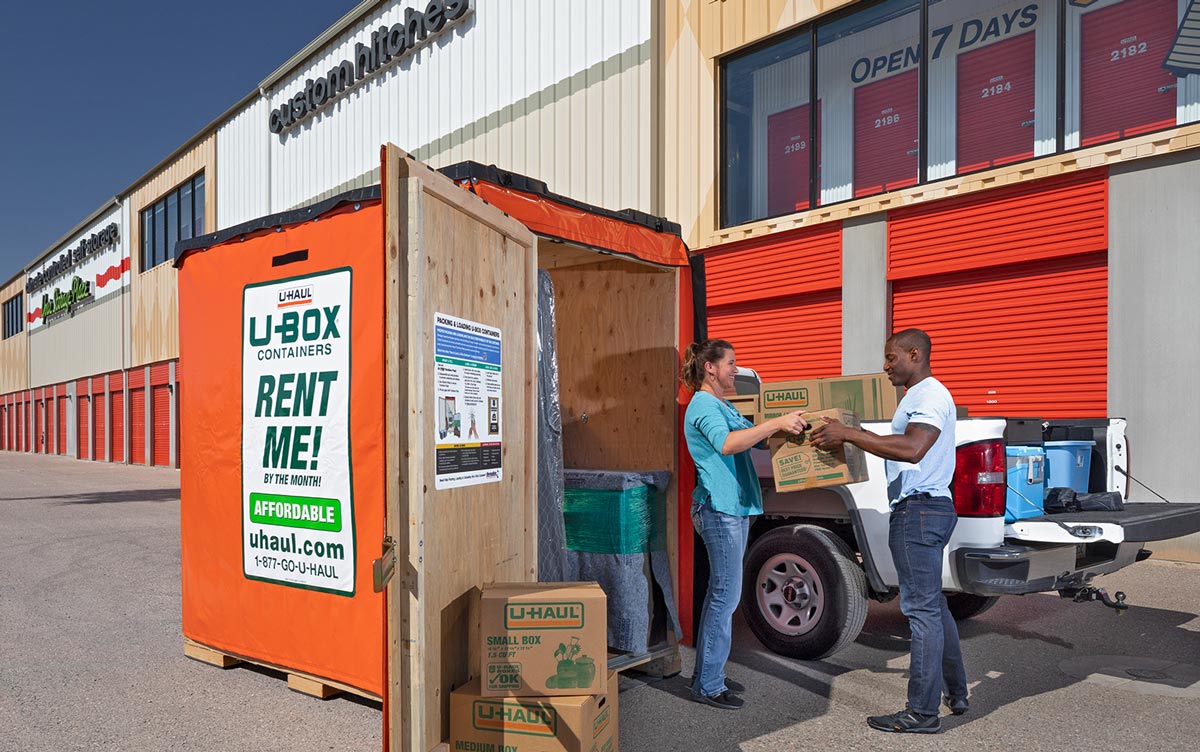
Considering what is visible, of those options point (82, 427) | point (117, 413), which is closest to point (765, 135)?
point (117, 413)

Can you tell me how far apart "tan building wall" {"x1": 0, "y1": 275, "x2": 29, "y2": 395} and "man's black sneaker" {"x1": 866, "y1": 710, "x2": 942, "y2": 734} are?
57.6m

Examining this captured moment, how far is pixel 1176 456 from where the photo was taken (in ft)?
30.1

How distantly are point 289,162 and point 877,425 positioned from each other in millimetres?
22043

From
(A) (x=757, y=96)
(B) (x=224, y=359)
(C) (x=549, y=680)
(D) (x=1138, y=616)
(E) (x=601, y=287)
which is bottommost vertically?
(D) (x=1138, y=616)

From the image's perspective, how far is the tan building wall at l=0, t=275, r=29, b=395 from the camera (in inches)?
Result: 2029

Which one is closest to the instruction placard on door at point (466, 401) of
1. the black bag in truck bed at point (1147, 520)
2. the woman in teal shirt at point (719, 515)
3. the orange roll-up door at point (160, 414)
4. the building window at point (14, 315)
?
the woman in teal shirt at point (719, 515)

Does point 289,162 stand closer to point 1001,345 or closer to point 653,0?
point 653,0

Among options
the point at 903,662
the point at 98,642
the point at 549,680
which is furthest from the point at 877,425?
the point at 98,642

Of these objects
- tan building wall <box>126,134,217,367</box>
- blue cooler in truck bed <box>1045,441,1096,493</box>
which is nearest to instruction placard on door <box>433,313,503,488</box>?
blue cooler in truck bed <box>1045,441,1096,493</box>

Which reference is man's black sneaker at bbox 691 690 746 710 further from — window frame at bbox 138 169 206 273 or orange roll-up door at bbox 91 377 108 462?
orange roll-up door at bbox 91 377 108 462

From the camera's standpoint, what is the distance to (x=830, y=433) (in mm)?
4426

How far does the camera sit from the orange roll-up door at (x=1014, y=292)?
10008mm

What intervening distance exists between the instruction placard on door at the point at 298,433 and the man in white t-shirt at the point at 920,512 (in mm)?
2550

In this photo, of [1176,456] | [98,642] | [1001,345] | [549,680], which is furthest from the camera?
[1001,345]
